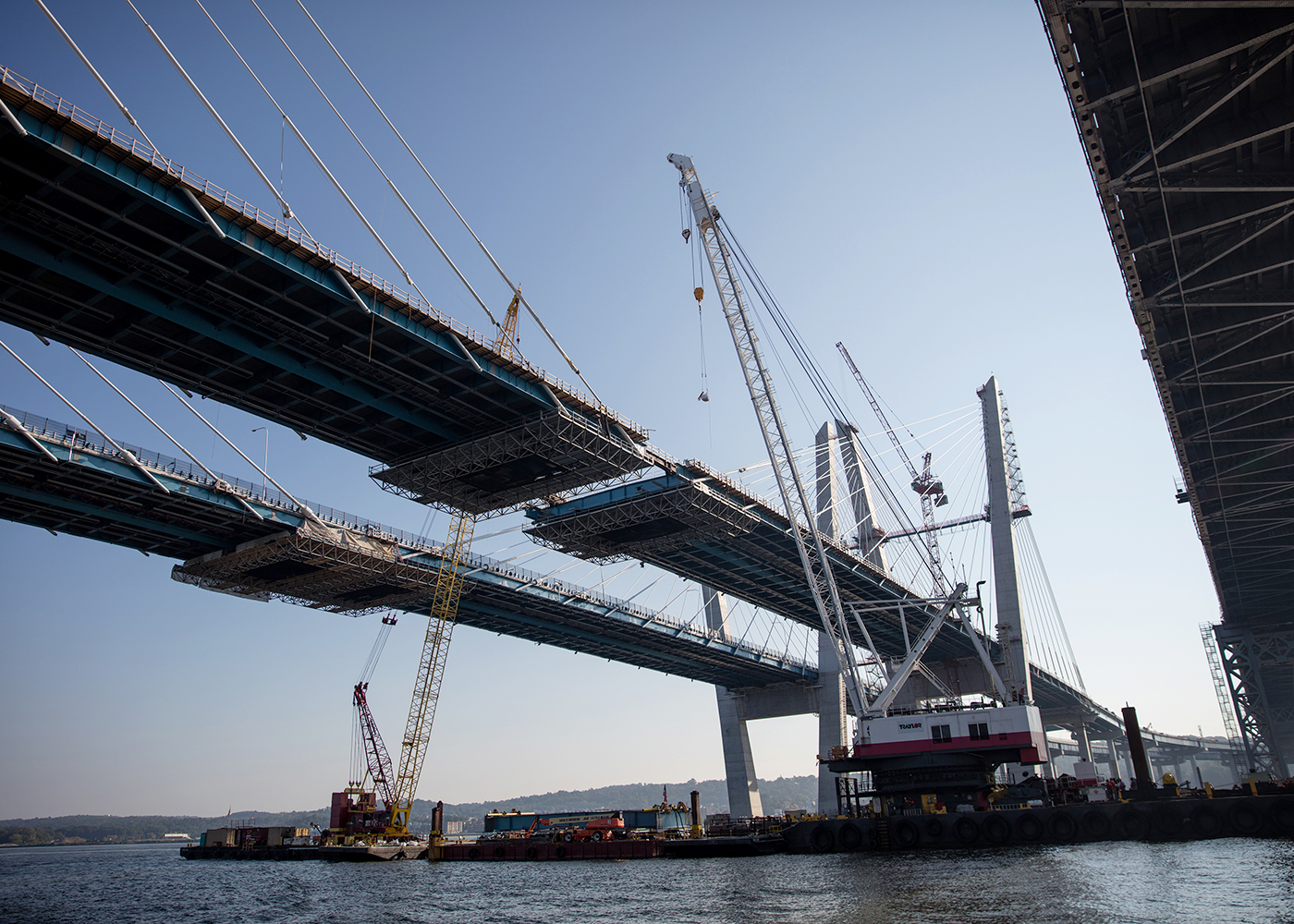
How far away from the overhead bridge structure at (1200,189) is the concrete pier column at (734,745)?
224 ft

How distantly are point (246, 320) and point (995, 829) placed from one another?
52.4 m

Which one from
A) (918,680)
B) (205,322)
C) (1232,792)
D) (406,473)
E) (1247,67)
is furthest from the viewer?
(918,680)

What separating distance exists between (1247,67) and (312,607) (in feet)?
229

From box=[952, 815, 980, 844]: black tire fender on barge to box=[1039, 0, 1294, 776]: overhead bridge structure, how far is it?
25695mm

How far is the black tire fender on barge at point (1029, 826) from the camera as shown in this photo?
5141cm

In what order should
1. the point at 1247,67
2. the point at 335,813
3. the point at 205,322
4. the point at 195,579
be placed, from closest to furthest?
the point at 1247,67 < the point at 205,322 < the point at 195,579 < the point at 335,813

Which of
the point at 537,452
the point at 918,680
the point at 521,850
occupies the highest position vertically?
the point at 537,452

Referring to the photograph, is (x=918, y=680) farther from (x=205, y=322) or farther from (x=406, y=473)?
(x=205, y=322)

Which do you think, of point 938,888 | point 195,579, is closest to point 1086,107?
point 938,888

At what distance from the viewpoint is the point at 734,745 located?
4692 inches

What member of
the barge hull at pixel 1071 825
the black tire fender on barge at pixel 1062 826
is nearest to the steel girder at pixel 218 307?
the barge hull at pixel 1071 825

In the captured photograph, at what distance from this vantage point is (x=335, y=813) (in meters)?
94.1

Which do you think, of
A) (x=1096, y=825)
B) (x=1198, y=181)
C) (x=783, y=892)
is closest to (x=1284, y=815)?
(x=1096, y=825)

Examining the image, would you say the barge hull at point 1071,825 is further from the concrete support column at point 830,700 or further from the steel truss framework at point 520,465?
the concrete support column at point 830,700
